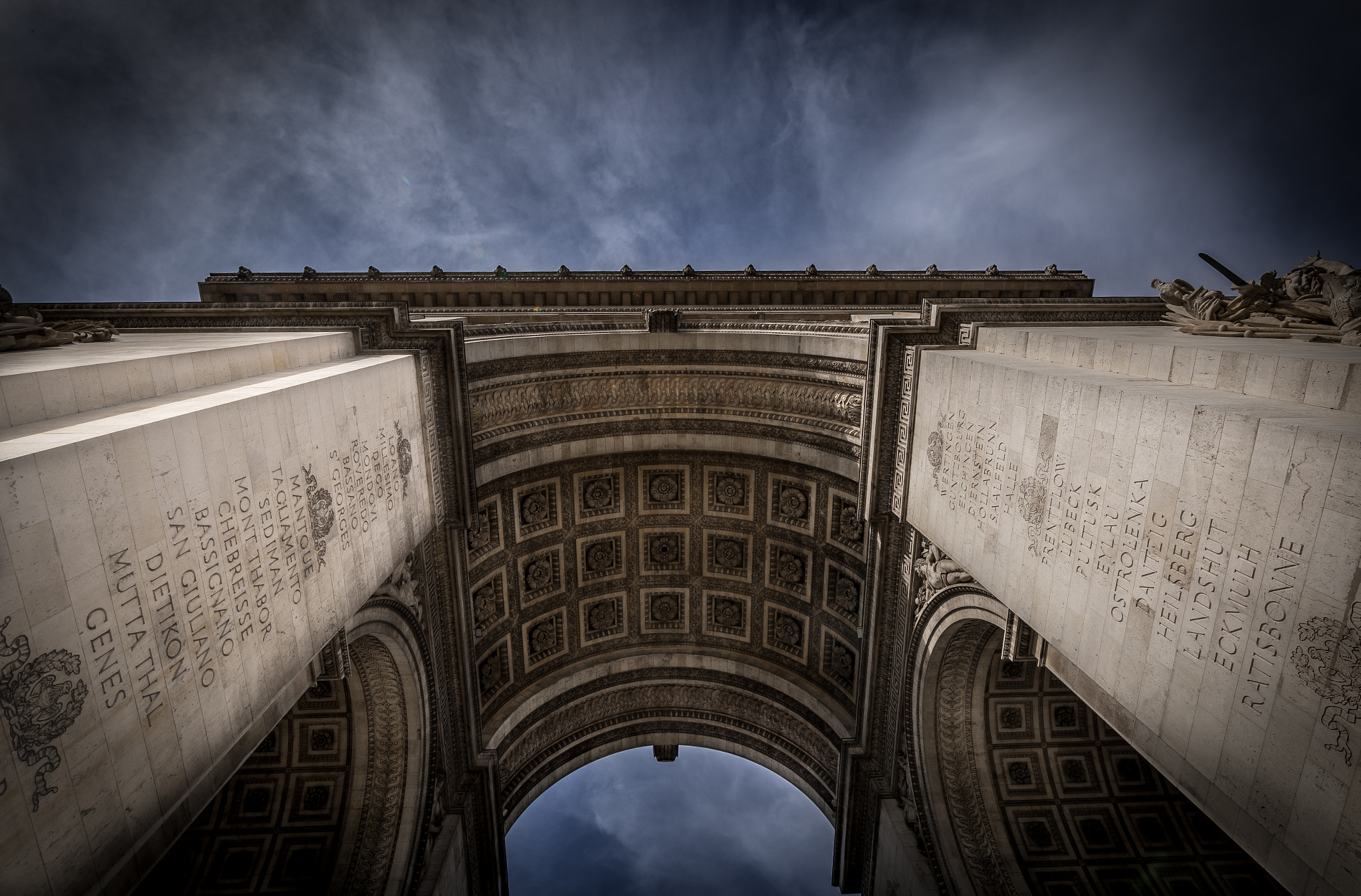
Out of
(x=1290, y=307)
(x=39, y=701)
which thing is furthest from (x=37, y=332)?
(x=1290, y=307)

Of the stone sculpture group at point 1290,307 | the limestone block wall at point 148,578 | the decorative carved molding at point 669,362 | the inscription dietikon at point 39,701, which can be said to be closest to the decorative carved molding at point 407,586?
the limestone block wall at point 148,578

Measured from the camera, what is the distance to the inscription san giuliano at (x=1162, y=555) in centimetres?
356

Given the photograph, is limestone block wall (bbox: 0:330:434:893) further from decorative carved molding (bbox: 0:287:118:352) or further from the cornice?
the cornice

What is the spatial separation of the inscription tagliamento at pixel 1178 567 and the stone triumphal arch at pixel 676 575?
0.09 ft

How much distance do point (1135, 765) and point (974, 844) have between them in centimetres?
365

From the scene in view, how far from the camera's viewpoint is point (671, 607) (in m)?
12.9

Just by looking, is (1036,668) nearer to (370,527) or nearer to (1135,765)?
→ (1135,765)

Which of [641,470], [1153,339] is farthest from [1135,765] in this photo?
[641,470]

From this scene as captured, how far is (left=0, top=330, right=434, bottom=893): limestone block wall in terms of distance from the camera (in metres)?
3.04

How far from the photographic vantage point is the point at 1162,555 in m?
4.24

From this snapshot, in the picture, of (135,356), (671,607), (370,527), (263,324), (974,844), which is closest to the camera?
(135,356)

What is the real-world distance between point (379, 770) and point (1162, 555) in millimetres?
10694

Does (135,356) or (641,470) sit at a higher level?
(135,356)

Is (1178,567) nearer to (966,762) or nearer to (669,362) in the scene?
(966,762)
